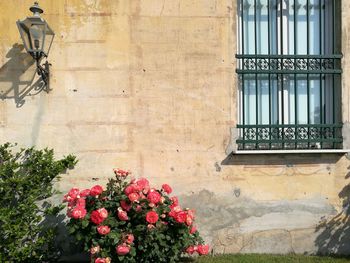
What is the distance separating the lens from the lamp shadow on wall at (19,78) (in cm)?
498

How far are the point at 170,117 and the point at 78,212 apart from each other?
1.73 meters

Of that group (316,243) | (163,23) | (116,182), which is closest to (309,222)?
(316,243)

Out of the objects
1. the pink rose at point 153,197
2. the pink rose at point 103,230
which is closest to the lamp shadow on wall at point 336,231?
the pink rose at point 153,197

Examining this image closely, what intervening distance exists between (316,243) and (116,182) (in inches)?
114

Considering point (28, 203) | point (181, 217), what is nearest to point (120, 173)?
point (181, 217)

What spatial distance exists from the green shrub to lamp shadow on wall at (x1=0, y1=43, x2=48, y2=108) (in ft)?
2.19

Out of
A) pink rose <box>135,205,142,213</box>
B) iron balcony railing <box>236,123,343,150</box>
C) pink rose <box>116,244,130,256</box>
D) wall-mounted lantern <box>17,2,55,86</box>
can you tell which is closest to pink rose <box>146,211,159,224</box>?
pink rose <box>135,205,142,213</box>

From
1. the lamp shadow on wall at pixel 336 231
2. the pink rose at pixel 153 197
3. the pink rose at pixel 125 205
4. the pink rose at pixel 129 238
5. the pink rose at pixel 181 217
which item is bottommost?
the lamp shadow on wall at pixel 336 231

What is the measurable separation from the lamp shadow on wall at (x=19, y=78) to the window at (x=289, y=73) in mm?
2778

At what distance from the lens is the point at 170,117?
16.8 feet

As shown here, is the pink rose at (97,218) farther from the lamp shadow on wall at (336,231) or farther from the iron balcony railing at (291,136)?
the lamp shadow on wall at (336,231)

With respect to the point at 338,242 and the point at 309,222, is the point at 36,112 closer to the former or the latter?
the point at 309,222

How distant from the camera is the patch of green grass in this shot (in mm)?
4914

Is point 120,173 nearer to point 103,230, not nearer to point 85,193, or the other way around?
point 85,193
